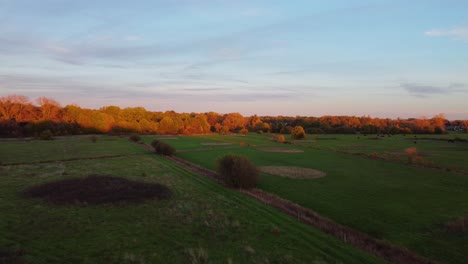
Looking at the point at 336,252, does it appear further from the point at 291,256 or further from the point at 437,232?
the point at 437,232

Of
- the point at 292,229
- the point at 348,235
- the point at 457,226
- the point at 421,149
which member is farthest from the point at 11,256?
the point at 421,149

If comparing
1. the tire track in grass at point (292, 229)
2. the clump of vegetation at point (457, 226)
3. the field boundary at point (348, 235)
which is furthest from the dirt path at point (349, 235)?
the clump of vegetation at point (457, 226)

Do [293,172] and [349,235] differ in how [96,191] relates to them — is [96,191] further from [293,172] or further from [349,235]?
[293,172]

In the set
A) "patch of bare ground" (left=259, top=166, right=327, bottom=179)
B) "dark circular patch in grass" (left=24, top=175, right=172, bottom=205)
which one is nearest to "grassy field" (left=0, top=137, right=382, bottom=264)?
"dark circular patch in grass" (left=24, top=175, right=172, bottom=205)

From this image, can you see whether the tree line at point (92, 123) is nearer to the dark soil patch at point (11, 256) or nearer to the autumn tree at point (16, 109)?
the autumn tree at point (16, 109)

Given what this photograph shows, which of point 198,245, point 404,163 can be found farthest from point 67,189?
point 404,163

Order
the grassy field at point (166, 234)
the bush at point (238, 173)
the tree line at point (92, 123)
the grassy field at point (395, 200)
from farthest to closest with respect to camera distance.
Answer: the tree line at point (92, 123) < the bush at point (238, 173) < the grassy field at point (395, 200) < the grassy field at point (166, 234)
